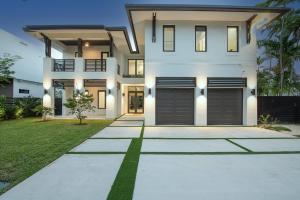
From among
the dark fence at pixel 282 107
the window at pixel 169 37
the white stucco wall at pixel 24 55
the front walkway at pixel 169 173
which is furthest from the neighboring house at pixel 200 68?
the white stucco wall at pixel 24 55

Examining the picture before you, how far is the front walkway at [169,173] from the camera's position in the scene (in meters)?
3.62

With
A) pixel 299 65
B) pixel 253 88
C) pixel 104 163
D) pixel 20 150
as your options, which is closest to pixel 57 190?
pixel 104 163

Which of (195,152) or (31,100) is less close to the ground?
(31,100)

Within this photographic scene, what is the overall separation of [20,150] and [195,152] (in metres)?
5.05

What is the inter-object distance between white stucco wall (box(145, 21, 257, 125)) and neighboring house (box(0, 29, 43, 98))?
14465mm

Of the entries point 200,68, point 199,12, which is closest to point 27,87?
point 200,68

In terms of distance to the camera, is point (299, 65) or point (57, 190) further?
point (299, 65)

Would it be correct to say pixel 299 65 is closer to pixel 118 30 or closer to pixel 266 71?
pixel 266 71

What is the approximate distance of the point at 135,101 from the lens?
2303cm

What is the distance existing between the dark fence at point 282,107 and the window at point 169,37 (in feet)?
20.5

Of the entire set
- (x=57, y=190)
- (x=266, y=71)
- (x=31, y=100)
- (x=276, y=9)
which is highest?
(x=276, y=9)

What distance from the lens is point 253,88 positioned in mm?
12617

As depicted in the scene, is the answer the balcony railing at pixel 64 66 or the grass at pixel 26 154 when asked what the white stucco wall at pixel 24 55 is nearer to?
the balcony railing at pixel 64 66

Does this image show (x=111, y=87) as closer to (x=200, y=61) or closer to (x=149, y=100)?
(x=149, y=100)
